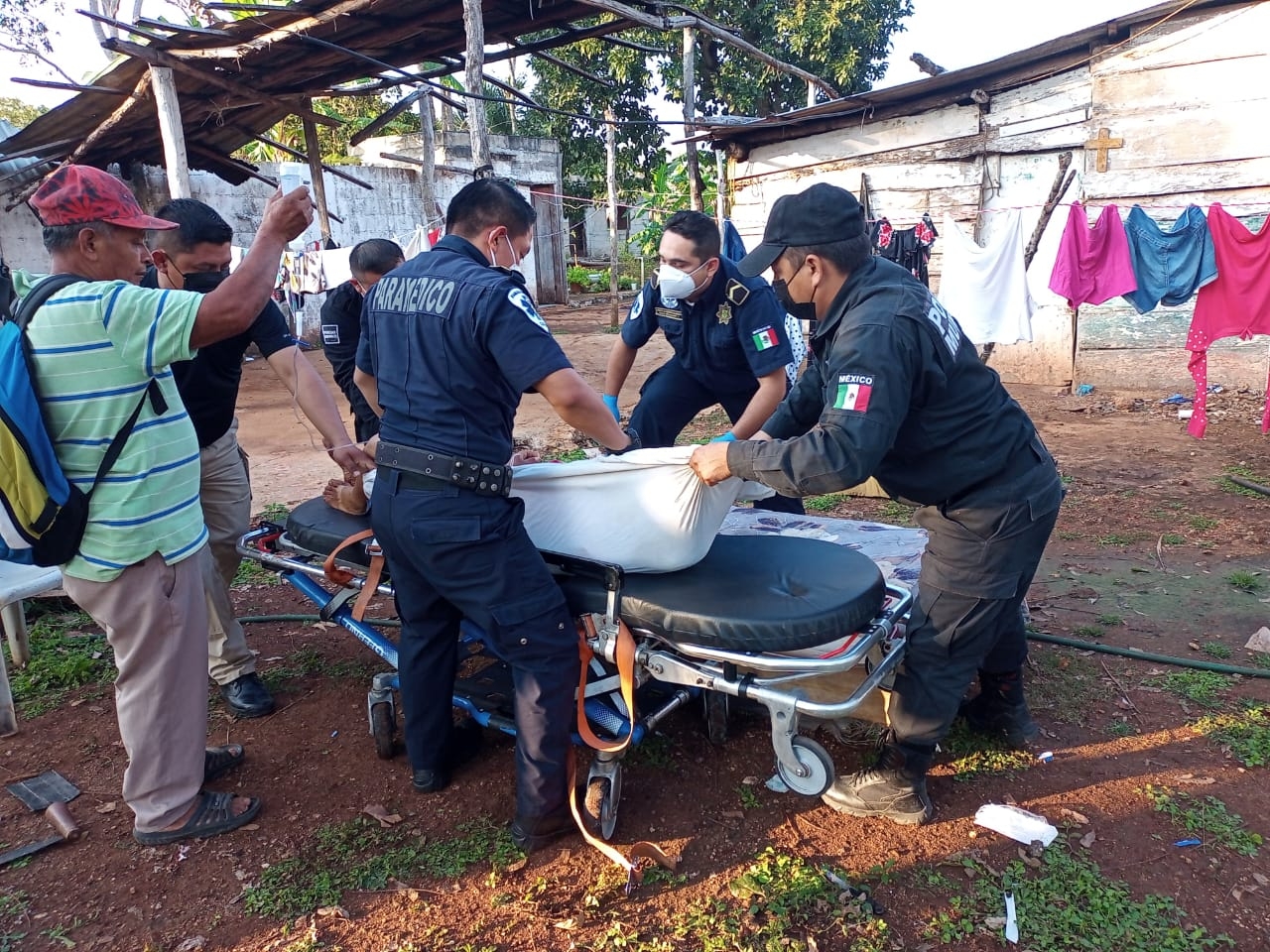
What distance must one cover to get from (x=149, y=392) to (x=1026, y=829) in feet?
9.34

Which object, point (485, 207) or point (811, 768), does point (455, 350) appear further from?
point (811, 768)

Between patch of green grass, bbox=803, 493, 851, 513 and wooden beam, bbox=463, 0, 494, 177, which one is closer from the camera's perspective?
patch of green grass, bbox=803, 493, 851, 513

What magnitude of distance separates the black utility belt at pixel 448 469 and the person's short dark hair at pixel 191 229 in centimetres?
134

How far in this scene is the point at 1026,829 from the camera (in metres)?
2.51

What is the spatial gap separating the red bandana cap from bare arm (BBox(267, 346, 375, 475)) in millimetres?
970

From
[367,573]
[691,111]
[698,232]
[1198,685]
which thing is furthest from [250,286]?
[691,111]

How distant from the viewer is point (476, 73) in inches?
275

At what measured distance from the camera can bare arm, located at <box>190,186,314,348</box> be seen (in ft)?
7.06

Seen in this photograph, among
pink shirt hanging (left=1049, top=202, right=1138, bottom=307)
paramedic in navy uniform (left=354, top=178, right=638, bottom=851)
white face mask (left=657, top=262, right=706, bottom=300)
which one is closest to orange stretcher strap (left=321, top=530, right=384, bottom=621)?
paramedic in navy uniform (left=354, top=178, right=638, bottom=851)

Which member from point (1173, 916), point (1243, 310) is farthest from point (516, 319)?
point (1243, 310)

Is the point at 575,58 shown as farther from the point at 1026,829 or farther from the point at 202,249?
the point at 1026,829

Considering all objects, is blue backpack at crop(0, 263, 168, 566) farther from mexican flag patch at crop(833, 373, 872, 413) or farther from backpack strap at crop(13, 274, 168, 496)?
mexican flag patch at crop(833, 373, 872, 413)

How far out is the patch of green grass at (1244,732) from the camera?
9.43 feet

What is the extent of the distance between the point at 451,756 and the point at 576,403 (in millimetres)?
1376
